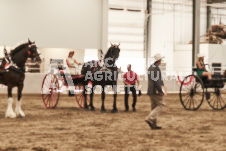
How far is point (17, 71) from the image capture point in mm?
9391

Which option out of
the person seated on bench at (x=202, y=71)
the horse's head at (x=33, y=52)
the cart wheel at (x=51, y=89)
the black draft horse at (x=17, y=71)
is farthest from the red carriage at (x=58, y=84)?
the person seated on bench at (x=202, y=71)

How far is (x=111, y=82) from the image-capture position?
10.8 metres

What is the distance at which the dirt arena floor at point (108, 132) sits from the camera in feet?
20.4

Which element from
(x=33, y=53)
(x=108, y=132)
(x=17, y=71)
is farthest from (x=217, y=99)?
(x=17, y=71)

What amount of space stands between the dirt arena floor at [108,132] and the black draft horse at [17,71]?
39 cm

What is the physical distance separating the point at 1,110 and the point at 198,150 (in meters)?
6.63

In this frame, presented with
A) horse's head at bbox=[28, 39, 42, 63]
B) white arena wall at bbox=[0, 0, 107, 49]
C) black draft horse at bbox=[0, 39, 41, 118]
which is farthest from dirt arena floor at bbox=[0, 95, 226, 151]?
white arena wall at bbox=[0, 0, 107, 49]

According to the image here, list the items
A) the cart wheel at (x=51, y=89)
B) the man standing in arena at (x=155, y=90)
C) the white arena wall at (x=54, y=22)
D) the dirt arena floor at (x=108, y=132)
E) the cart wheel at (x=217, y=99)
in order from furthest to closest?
the white arena wall at (x=54, y=22) → the cart wheel at (x=217, y=99) → the cart wheel at (x=51, y=89) → the man standing in arena at (x=155, y=90) → the dirt arena floor at (x=108, y=132)

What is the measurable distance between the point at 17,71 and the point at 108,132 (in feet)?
9.66

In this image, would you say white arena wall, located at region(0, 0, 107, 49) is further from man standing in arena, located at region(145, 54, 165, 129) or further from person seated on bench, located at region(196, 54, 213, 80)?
man standing in arena, located at region(145, 54, 165, 129)

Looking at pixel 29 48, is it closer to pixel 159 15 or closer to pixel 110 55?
pixel 110 55

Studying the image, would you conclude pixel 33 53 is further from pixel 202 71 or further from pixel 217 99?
pixel 217 99

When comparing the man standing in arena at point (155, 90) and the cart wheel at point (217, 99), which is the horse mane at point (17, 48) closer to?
the man standing in arena at point (155, 90)

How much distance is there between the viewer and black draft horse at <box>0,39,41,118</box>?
9.38 m
